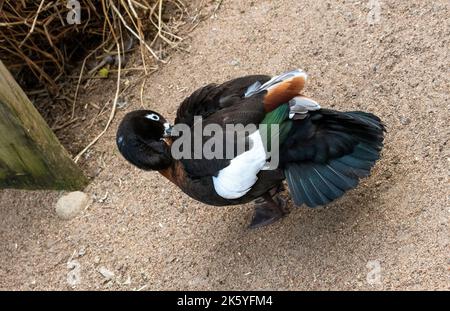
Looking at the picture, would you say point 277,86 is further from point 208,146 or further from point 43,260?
point 43,260

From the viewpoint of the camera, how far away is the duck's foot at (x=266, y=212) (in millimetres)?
3164

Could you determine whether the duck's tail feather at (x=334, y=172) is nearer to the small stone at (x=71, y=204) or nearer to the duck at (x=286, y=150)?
the duck at (x=286, y=150)

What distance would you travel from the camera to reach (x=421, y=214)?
2.82 meters

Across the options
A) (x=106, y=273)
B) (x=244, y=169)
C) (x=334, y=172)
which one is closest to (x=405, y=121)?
(x=334, y=172)

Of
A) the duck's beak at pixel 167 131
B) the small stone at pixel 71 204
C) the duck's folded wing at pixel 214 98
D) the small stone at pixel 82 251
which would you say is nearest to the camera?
the duck's folded wing at pixel 214 98

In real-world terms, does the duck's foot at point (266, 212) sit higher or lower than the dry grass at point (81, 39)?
lower

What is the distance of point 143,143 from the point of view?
309 centimetres

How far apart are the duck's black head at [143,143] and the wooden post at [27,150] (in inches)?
22.5

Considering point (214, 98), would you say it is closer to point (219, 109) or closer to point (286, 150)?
point (219, 109)

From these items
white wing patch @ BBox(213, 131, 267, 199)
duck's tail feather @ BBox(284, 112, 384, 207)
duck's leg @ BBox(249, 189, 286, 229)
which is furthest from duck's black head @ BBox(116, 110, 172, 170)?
duck's tail feather @ BBox(284, 112, 384, 207)

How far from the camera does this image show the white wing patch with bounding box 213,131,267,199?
2.80 metres

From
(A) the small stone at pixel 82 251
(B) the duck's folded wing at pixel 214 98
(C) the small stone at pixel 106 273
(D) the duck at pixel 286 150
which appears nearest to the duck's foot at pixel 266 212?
(D) the duck at pixel 286 150

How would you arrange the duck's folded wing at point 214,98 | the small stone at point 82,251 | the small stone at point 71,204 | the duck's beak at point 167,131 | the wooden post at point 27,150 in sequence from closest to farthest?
1. the duck's folded wing at point 214,98
2. the duck's beak at point 167,131
3. the wooden post at point 27,150
4. the small stone at point 82,251
5. the small stone at point 71,204

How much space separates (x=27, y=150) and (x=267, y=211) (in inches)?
50.9
